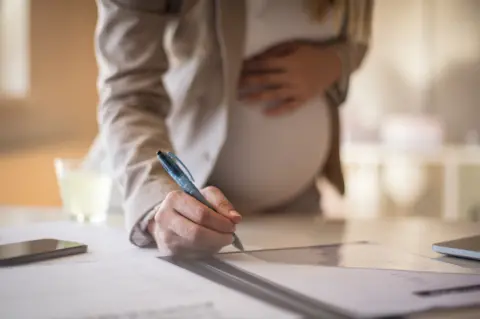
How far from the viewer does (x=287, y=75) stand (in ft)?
3.56

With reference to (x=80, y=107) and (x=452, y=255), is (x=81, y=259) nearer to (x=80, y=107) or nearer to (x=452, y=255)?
(x=452, y=255)

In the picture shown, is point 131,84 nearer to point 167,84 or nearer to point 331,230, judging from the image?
point 167,84

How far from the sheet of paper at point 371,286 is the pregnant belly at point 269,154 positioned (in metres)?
0.43

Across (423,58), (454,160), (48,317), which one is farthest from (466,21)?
(48,317)

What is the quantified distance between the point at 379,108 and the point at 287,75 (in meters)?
2.10

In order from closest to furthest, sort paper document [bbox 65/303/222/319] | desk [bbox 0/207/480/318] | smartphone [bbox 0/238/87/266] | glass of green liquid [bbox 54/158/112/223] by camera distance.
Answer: paper document [bbox 65/303/222/319] → smartphone [bbox 0/238/87/266] → desk [bbox 0/207/480/318] → glass of green liquid [bbox 54/158/112/223]

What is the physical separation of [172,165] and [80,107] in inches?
70.9

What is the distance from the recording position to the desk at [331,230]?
827mm

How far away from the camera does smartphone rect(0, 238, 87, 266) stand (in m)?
0.67

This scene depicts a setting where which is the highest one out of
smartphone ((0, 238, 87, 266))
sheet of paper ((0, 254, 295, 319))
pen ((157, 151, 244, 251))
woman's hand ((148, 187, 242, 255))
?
pen ((157, 151, 244, 251))

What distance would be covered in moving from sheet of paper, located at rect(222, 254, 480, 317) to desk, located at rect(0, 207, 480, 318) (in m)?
0.10

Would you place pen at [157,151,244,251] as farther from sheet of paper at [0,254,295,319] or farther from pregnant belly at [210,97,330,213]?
pregnant belly at [210,97,330,213]

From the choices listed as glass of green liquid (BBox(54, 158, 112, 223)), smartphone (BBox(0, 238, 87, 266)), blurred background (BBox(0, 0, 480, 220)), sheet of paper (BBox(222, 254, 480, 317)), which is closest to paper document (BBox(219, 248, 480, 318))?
sheet of paper (BBox(222, 254, 480, 317))

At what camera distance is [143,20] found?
95 centimetres
